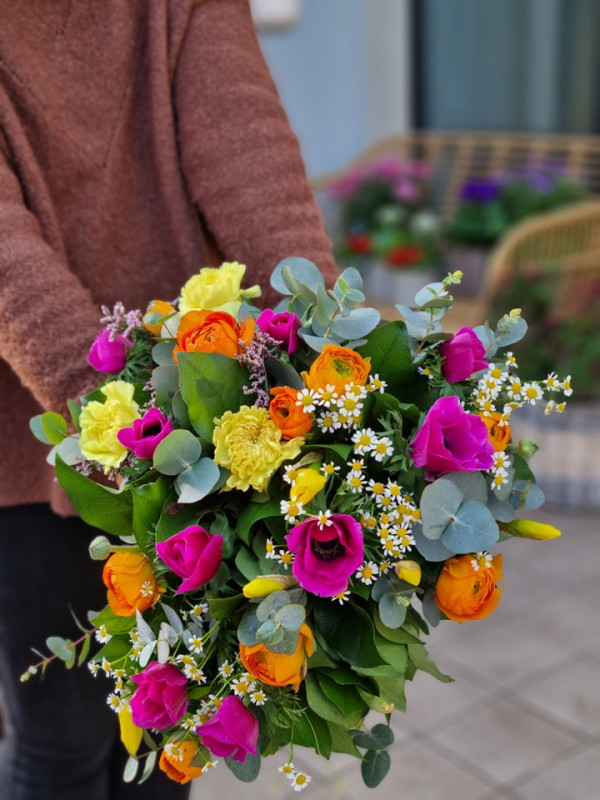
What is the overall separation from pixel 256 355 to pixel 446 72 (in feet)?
11.2

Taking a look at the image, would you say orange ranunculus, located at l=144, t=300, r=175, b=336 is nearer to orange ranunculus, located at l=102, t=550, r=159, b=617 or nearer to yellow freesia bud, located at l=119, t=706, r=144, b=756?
orange ranunculus, located at l=102, t=550, r=159, b=617

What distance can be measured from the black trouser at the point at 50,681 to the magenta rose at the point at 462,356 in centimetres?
50

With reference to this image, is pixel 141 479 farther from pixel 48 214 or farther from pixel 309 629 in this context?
pixel 48 214

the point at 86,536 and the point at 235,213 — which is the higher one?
the point at 235,213

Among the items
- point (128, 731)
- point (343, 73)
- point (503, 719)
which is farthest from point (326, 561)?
point (343, 73)

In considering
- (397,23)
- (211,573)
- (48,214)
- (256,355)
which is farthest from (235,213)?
(397,23)

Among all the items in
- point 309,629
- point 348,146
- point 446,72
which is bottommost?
point 348,146

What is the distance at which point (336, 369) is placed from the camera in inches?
30.2

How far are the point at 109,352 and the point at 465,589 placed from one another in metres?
0.35

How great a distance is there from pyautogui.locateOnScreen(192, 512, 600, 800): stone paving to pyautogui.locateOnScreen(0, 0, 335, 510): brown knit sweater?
100 cm

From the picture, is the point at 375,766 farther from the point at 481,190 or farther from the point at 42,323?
the point at 481,190

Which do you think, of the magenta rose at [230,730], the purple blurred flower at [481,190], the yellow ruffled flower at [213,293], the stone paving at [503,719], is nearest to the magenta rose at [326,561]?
the magenta rose at [230,730]

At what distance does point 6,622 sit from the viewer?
3.73ft

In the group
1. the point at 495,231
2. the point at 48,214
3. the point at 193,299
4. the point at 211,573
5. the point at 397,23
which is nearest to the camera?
the point at 211,573
